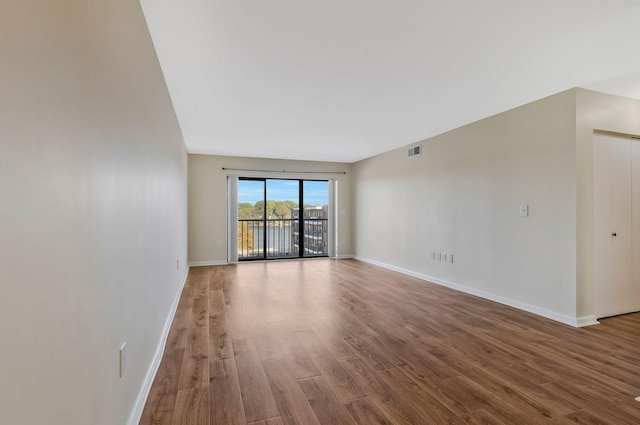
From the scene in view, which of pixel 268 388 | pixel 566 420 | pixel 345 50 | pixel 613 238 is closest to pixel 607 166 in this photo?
pixel 613 238

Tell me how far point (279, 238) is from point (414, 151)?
12.1 ft

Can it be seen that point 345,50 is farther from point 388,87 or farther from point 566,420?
point 566,420

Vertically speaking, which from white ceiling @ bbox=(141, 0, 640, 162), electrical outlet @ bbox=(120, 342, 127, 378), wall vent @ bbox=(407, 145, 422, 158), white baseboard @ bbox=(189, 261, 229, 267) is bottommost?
white baseboard @ bbox=(189, 261, 229, 267)

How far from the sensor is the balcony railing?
6949mm

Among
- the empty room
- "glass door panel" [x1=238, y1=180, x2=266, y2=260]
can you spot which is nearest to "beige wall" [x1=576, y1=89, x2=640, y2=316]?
the empty room

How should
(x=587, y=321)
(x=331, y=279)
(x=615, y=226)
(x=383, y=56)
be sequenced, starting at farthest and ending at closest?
(x=331, y=279) → (x=615, y=226) → (x=587, y=321) → (x=383, y=56)

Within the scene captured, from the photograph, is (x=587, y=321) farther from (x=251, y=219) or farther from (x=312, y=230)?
(x=251, y=219)

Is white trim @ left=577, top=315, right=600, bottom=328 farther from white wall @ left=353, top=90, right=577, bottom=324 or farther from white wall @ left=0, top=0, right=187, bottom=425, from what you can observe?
white wall @ left=0, top=0, right=187, bottom=425

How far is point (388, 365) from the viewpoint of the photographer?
221cm

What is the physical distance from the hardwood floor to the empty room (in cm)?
2

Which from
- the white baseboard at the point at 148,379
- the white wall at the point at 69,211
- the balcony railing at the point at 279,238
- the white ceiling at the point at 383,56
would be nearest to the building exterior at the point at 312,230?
the balcony railing at the point at 279,238

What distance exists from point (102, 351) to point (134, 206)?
755 mm

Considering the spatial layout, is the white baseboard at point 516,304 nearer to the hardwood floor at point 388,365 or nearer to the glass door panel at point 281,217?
the hardwood floor at point 388,365

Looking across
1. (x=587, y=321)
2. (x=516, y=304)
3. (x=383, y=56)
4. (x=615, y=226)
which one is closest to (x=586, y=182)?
(x=615, y=226)
